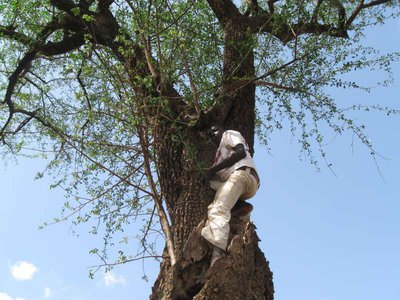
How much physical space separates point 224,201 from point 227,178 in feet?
1.06

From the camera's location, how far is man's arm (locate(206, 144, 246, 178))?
456 centimetres

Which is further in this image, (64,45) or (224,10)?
(64,45)

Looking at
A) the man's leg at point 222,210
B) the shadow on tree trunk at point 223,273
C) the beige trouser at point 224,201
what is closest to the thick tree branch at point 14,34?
the beige trouser at point 224,201

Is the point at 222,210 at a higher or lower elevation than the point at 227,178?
lower

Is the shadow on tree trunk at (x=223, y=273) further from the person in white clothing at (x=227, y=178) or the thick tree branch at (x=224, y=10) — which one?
the thick tree branch at (x=224, y=10)

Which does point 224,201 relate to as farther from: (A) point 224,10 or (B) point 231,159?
(A) point 224,10

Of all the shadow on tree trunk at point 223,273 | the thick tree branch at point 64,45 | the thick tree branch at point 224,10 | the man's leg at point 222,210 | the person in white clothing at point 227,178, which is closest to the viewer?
the shadow on tree trunk at point 223,273

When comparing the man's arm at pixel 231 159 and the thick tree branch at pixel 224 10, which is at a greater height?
the thick tree branch at pixel 224 10

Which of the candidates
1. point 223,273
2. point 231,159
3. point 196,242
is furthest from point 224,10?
point 223,273

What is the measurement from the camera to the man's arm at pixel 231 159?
4.56 meters

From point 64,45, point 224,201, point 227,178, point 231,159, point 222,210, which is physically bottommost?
point 222,210

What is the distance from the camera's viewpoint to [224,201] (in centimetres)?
436

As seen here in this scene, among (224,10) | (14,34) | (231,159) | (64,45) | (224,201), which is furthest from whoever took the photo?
(14,34)

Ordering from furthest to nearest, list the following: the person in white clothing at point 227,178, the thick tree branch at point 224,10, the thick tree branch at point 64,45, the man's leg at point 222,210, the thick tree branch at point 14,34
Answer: the thick tree branch at point 14,34, the thick tree branch at point 64,45, the thick tree branch at point 224,10, the person in white clothing at point 227,178, the man's leg at point 222,210
